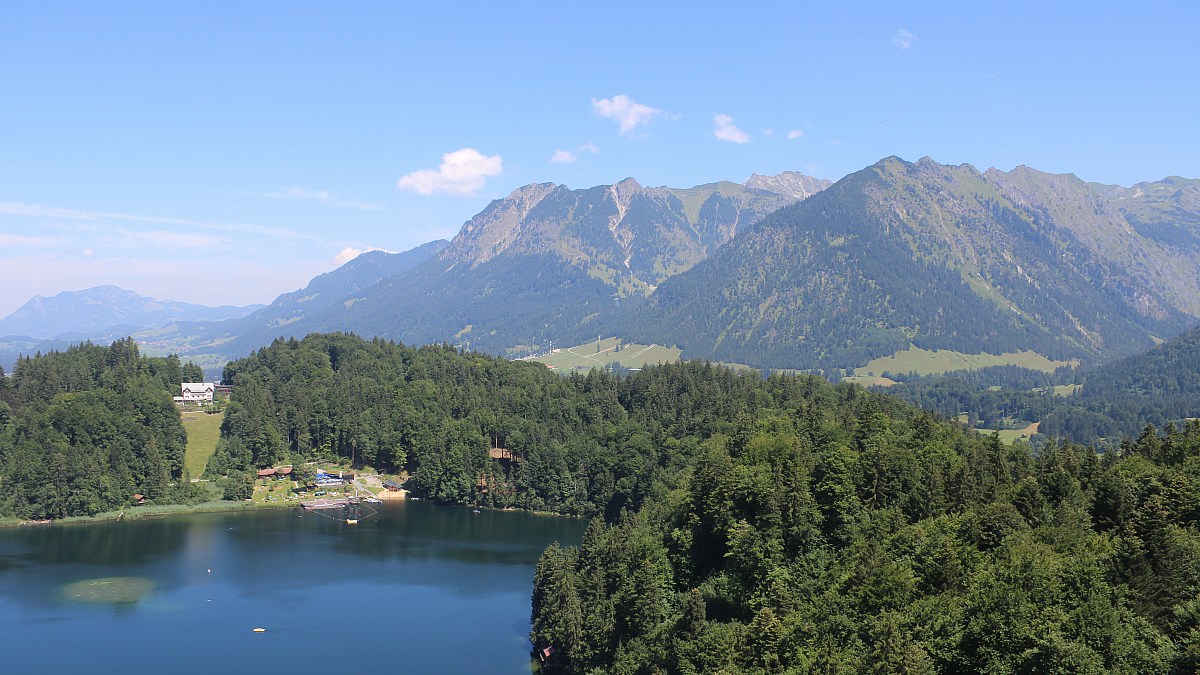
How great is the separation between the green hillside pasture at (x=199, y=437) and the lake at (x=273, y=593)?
15.7 m

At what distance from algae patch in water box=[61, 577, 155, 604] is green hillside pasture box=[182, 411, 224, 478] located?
4629cm

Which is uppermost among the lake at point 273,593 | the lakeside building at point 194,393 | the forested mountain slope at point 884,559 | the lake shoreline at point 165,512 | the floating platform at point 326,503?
the lakeside building at point 194,393

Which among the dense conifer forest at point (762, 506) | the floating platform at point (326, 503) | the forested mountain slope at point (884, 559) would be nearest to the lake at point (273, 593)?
the floating platform at point (326, 503)

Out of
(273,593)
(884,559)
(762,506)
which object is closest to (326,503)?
(273,593)

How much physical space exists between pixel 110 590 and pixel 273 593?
13521 mm

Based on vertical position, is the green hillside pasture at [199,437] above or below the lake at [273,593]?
above

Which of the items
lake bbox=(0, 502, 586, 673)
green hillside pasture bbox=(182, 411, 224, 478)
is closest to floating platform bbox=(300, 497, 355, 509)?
lake bbox=(0, 502, 586, 673)

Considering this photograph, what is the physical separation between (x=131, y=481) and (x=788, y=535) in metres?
96.0

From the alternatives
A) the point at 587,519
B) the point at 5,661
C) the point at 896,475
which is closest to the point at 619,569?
the point at 896,475

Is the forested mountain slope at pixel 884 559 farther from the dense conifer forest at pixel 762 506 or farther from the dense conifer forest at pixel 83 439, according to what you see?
the dense conifer forest at pixel 83 439

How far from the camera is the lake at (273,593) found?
70.9m

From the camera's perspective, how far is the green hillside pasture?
450 feet

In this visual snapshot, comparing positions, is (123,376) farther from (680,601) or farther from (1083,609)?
(1083,609)

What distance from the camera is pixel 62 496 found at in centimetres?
11900
